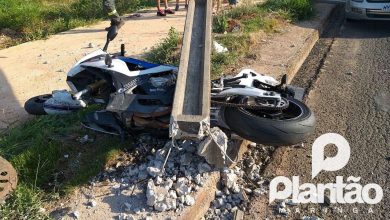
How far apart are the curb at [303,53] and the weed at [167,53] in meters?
1.74

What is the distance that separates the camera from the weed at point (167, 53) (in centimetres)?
710

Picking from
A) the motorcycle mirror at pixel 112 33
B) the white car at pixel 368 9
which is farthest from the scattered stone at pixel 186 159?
the white car at pixel 368 9

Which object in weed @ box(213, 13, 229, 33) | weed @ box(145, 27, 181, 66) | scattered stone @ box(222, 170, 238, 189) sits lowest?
scattered stone @ box(222, 170, 238, 189)

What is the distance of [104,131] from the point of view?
4750 millimetres

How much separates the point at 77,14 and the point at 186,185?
25.2 feet

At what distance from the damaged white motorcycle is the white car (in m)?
5.54

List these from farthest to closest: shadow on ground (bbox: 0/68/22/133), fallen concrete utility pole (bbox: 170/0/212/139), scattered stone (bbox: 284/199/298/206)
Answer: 1. shadow on ground (bbox: 0/68/22/133)
2. scattered stone (bbox: 284/199/298/206)
3. fallen concrete utility pole (bbox: 170/0/212/139)

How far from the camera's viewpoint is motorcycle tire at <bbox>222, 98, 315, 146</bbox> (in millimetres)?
4145

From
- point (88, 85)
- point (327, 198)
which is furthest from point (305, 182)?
point (88, 85)

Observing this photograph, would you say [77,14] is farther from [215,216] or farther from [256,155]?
[215,216]

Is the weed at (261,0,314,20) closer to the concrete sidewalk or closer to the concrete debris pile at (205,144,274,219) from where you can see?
the concrete sidewalk

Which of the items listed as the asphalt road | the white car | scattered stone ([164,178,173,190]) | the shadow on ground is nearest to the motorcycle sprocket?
scattered stone ([164,178,173,190])

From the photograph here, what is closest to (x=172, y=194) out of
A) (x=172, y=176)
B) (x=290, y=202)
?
(x=172, y=176)

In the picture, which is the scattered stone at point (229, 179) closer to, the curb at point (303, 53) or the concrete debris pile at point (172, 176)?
the concrete debris pile at point (172, 176)
